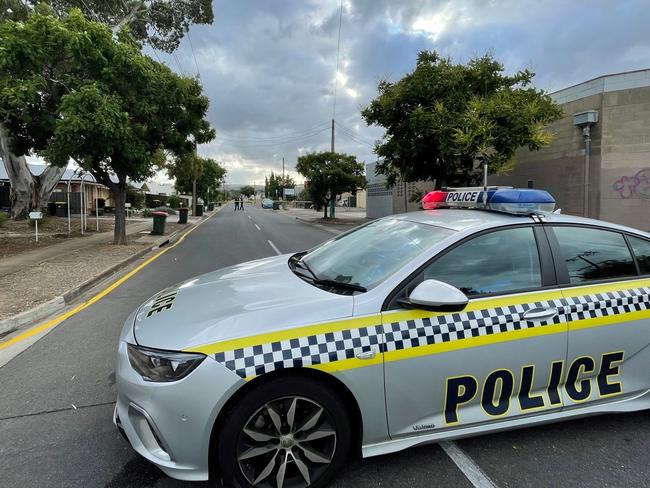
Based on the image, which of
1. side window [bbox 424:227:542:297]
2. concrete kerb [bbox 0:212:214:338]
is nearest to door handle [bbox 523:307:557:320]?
side window [bbox 424:227:542:297]

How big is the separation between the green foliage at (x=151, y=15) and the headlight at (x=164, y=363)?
24.3m

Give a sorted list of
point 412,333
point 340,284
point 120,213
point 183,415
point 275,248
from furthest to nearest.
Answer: point 120,213
point 275,248
point 340,284
point 412,333
point 183,415

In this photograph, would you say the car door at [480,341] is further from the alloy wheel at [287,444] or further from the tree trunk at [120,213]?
the tree trunk at [120,213]

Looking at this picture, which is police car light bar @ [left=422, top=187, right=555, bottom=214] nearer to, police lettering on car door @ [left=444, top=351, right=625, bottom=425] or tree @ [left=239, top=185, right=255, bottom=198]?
police lettering on car door @ [left=444, top=351, right=625, bottom=425]

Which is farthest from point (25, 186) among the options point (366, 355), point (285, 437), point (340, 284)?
point (366, 355)

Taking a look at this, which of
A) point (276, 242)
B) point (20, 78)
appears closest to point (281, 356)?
point (20, 78)

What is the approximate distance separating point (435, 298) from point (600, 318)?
4.17ft

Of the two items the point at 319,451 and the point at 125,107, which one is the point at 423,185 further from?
the point at 319,451

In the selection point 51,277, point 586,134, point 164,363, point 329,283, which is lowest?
point 51,277

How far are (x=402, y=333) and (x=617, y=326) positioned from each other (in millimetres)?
1546

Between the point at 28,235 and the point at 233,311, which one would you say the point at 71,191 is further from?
the point at 233,311

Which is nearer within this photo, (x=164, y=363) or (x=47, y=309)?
(x=164, y=363)

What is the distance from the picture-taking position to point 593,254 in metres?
3.10

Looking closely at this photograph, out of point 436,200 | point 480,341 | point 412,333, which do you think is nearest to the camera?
point 412,333
